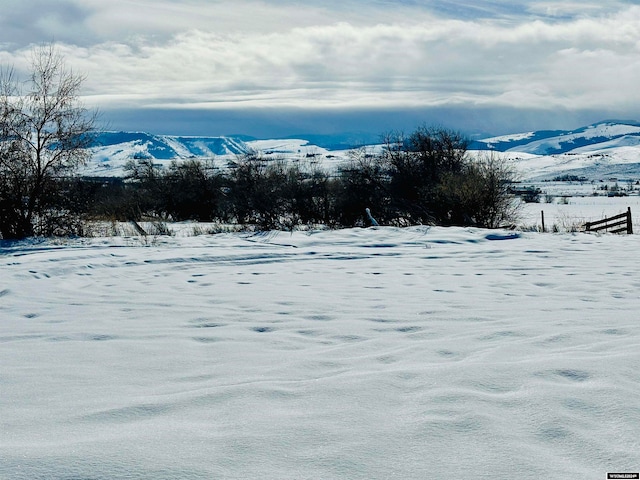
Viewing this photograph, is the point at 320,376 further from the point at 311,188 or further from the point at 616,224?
the point at 311,188

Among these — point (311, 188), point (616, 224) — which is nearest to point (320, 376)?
point (616, 224)

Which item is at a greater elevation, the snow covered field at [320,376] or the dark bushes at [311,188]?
the dark bushes at [311,188]

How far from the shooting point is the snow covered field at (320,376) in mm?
2660

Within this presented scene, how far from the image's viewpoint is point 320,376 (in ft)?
13.3

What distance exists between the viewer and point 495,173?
79.0 feet

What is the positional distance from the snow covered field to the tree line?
7.79 meters

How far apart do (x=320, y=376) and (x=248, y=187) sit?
38.1 metres

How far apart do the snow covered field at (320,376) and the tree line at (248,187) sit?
307 inches

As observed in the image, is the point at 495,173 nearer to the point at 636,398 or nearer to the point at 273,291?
the point at 273,291

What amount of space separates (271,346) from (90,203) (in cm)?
1384

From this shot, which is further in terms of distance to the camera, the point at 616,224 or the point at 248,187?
the point at 248,187

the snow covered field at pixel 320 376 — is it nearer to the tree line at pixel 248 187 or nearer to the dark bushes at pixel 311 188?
the tree line at pixel 248 187

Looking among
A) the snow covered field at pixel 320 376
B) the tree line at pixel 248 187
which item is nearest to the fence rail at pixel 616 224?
the tree line at pixel 248 187

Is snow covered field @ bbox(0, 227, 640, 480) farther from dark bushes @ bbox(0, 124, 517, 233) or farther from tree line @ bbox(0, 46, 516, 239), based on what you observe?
dark bushes @ bbox(0, 124, 517, 233)
